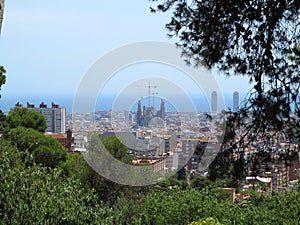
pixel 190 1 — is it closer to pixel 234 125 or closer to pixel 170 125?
→ pixel 234 125

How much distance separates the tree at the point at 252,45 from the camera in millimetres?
2744

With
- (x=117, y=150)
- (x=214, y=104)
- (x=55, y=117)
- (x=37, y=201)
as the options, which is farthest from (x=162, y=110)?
(x=55, y=117)

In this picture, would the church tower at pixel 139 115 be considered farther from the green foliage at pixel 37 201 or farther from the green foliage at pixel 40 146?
the green foliage at pixel 40 146

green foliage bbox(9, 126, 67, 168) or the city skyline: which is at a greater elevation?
the city skyline

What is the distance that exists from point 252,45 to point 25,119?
835 centimetres

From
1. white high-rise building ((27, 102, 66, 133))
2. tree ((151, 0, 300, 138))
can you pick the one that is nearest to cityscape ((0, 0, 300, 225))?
tree ((151, 0, 300, 138))

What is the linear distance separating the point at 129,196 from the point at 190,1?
7.23m

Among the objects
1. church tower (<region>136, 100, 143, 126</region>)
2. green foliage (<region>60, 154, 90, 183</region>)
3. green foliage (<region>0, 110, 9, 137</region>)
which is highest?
church tower (<region>136, 100, 143, 126</region>)

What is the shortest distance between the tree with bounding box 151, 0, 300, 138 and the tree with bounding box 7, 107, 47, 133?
8.07m

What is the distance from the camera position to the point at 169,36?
9.57 ft

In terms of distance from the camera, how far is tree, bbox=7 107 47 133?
10500mm

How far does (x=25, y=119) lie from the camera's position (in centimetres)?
1055

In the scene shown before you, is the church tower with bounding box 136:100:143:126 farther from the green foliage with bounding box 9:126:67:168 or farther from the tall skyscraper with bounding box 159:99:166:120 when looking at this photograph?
the green foliage with bounding box 9:126:67:168

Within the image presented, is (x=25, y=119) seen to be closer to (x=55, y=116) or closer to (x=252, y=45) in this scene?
(x=55, y=116)
